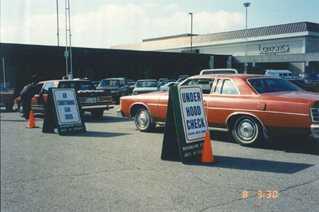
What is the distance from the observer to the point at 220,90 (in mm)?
8703

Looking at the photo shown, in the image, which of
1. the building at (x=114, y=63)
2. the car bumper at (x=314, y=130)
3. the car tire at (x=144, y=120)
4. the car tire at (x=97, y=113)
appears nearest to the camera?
the car bumper at (x=314, y=130)

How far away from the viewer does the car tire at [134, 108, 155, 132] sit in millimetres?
10137

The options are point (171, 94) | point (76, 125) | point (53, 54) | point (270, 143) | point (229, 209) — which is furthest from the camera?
point (53, 54)

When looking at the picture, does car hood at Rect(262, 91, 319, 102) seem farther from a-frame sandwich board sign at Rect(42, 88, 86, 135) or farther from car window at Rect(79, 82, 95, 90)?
car window at Rect(79, 82, 95, 90)

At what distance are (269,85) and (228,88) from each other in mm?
864

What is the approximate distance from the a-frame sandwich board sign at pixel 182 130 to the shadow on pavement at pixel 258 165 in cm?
32

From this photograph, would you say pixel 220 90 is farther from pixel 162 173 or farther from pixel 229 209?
pixel 229 209

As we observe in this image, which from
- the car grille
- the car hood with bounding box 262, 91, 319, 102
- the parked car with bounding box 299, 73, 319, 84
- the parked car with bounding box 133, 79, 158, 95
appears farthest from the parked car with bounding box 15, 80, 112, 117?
the parked car with bounding box 299, 73, 319, 84

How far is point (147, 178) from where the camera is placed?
219 inches

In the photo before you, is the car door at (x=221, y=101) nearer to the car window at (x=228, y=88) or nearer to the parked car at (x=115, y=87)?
the car window at (x=228, y=88)

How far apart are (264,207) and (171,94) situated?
2743mm

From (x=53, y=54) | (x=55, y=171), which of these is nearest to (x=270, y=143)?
(x=55, y=171)

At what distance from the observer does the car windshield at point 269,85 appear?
8273 mm

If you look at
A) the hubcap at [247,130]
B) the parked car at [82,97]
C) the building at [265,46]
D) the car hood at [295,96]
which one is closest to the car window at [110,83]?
the building at [265,46]
